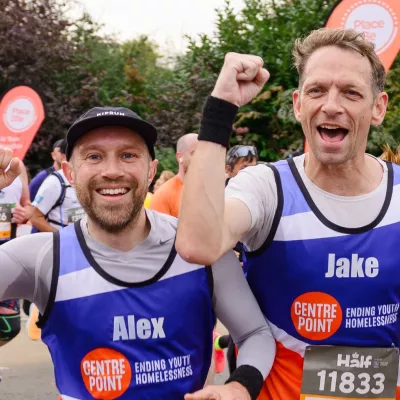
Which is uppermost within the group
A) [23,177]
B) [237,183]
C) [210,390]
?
[23,177]

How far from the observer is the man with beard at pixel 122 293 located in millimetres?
2338

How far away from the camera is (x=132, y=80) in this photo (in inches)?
723

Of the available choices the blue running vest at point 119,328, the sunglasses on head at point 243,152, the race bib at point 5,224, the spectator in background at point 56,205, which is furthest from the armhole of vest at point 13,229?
the blue running vest at point 119,328

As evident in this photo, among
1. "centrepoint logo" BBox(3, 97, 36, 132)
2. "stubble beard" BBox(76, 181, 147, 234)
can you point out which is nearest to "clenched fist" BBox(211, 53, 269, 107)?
"stubble beard" BBox(76, 181, 147, 234)

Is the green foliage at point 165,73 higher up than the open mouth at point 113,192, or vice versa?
the green foliage at point 165,73

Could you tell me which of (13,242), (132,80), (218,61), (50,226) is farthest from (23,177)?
(132,80)

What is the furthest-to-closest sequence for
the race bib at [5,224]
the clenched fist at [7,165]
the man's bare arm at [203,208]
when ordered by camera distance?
the race bib at [5,224] → the clenched fist at [7,165] → the man's bare arm at [203,208]

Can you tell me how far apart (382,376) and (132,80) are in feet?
54.0

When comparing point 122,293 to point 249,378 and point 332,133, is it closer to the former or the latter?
point 249,378

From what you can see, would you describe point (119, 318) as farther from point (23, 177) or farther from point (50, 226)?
point (23, 177)

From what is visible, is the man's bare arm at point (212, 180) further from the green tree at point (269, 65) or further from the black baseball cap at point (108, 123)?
the green tree at point (269, 65)

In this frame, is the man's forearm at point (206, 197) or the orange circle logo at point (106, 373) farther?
the orange circle logo at point (106, 373)

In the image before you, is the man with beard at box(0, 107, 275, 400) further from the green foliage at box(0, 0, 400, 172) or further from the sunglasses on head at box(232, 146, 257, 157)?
the green foliage at box(0, 0, 400, 172)

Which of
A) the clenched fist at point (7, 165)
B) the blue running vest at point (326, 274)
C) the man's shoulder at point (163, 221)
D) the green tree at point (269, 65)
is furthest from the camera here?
the green tree at point (269, 65)
